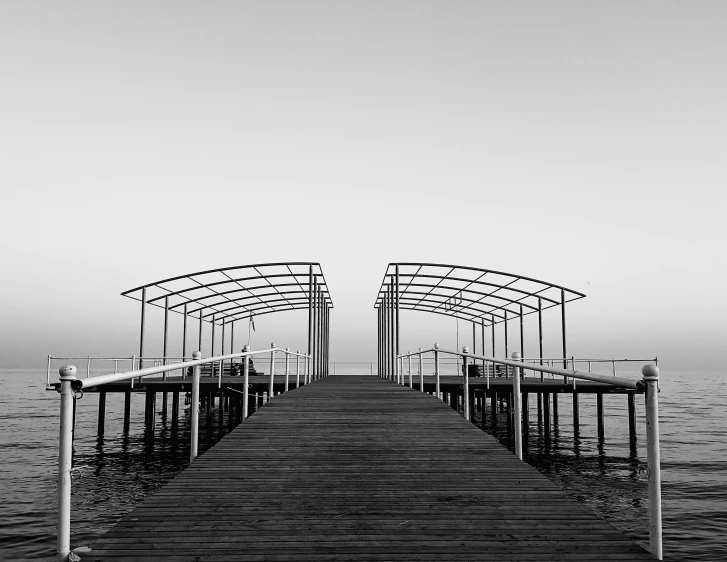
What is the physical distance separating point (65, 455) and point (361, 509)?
1.95m

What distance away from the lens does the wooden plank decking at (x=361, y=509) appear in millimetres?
3309

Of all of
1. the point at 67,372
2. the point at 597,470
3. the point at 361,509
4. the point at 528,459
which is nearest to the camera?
the point at 67,372

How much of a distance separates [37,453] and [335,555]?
22.6 metres

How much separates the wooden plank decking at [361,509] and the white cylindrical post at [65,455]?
20 cm

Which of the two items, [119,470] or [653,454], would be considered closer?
[653,454]

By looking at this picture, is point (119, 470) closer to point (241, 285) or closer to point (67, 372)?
point (241, 285)

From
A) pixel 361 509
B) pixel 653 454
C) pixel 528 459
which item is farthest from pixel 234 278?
pixel 653 454

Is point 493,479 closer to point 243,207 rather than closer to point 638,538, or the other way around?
point 638,538

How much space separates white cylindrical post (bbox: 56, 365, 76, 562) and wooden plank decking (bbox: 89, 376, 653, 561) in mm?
198

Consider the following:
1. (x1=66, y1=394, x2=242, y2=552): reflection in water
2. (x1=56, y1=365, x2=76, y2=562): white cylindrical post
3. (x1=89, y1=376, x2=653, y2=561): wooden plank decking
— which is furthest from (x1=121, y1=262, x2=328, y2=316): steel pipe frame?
(x1=56, y1=365, x2=76, y2=562): white cylindrical post

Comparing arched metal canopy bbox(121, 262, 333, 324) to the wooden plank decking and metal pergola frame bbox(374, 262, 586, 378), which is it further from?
the wooden plank decking

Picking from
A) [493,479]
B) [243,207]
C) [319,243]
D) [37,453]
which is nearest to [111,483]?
[37,453]

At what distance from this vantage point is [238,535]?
355 cm

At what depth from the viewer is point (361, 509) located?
13.5 feet
